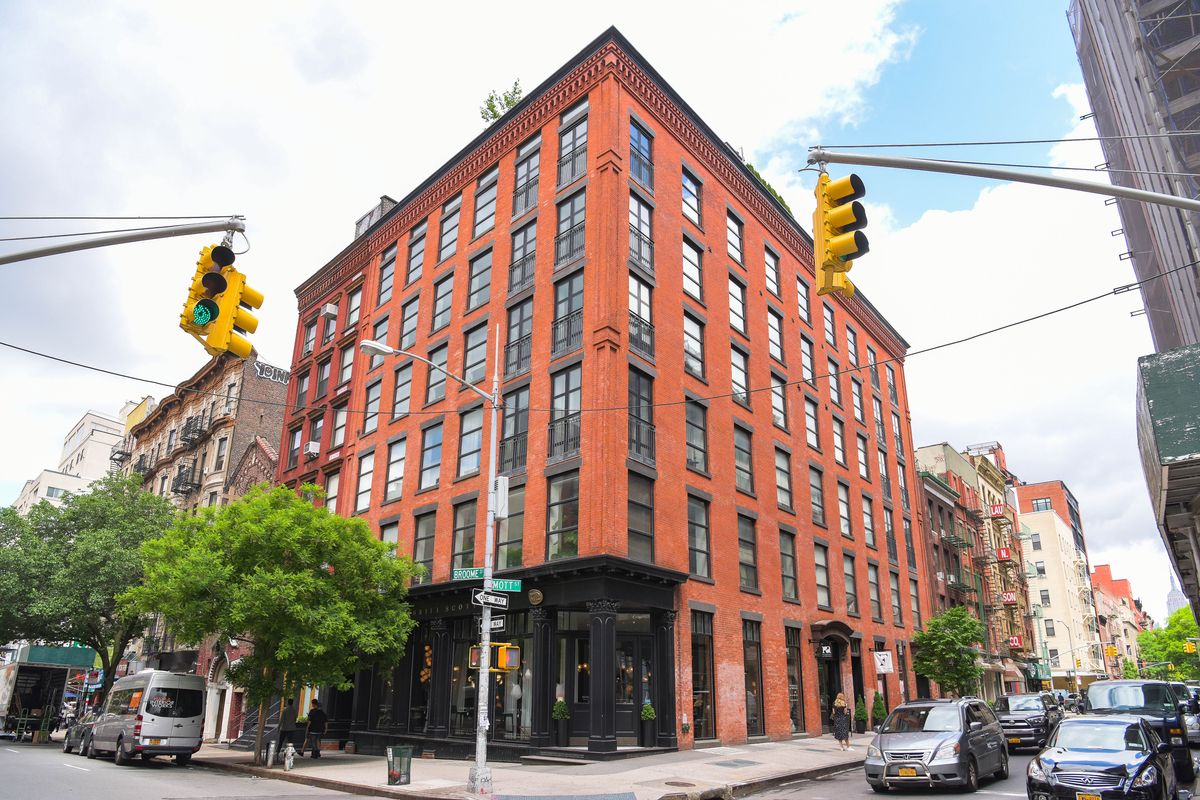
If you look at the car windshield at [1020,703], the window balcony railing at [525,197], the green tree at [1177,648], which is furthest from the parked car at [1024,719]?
the green tree at [1177,648]

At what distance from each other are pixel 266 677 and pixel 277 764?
109 inches

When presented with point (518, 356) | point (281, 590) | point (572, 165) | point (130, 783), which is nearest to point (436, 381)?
point (518, 356)

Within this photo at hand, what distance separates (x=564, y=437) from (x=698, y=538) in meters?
6.00

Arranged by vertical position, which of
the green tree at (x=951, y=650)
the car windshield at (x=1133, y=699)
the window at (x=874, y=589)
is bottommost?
the car windshield at (x=1133, y=699)

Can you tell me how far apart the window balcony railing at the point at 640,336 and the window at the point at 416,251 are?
44.8 feet

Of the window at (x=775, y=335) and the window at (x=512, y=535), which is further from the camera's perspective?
the window at (x=775, y=335)

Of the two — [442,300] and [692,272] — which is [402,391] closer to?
[442,300]

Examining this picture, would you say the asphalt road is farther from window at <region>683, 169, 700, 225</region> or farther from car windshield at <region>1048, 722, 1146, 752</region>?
window at <region>683, 169, 700, 225</region>

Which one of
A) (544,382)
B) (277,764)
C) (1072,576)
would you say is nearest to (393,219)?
(544,382)

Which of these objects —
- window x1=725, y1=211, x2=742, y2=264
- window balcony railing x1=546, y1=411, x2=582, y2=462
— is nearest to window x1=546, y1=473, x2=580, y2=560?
window balcony railing x1=546, y1=411, x2=582, y2=462

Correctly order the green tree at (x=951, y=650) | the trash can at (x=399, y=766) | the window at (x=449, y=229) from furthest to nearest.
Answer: the green tree at (x=951, y=650) → the window at (x=449, y=229) → the trash can at (x=399, y=766)

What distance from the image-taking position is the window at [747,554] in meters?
28.8

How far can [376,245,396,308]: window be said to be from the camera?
124 ft

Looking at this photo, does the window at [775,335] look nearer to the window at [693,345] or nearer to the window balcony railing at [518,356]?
the window at [693,345]
